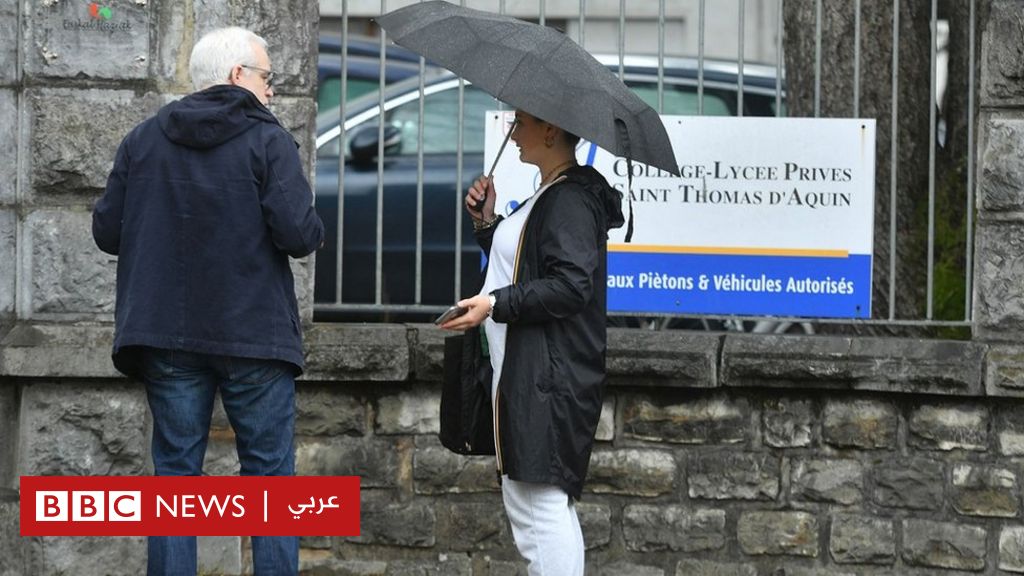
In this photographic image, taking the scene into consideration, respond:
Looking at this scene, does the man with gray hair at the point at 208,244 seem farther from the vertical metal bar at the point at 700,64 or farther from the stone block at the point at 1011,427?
the stone block at the point at 1011,427

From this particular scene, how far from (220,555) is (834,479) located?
215 cm

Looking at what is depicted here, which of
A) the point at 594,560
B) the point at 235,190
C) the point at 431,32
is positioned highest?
the point at 431,32

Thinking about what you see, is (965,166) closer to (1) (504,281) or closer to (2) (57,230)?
(1) (504,281)

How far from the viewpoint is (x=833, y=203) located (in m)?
6.30

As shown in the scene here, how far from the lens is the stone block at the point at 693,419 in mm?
6195

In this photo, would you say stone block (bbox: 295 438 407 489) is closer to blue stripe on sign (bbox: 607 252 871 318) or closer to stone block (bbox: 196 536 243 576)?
stone block (bbox: 196 536 243 576)

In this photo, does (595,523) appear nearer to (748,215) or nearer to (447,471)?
(447,471)

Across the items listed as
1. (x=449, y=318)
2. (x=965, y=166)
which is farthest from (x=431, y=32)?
(x=965, y=166)

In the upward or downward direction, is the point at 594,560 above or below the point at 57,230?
below

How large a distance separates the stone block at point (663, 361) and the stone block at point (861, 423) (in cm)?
43

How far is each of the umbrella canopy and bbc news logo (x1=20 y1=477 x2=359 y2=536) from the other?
1314 millimetres

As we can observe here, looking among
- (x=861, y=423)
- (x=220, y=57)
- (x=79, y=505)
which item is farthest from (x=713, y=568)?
(x=220, y=57)

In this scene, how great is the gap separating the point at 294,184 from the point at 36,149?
1.52 metres

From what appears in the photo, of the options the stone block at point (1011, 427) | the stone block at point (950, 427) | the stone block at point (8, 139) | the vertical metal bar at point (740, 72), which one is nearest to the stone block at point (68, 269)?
the stone block at point (8, 139)
